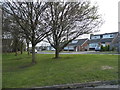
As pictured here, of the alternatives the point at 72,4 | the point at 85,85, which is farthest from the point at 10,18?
the point at 85,85

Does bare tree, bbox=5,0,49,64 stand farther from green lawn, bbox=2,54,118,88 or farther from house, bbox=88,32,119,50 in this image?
house, bbox=88,32,119,50

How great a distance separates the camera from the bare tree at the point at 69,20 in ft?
40.7

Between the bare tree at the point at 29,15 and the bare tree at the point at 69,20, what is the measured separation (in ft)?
2.98

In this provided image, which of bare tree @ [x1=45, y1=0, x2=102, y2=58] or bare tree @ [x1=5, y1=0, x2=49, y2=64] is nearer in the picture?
bare tree @ [x1=5, y1=0, x2=49, y2=64]

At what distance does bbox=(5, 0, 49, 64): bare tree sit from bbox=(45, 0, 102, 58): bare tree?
908 mm

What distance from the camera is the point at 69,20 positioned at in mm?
12656

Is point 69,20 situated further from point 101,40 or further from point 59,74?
point 101,40

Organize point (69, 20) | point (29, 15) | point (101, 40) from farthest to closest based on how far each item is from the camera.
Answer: point (101, 40)
point (69, 20)
point (29, 15)

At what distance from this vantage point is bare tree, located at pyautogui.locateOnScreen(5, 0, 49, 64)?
10852mm

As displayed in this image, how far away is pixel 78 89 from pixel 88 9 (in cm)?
1098

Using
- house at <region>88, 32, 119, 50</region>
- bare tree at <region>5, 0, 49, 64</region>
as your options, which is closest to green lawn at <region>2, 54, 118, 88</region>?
bare tree at <region>5, 0, 49, 64</region>

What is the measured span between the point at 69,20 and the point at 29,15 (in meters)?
4.00

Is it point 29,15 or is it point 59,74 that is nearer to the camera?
point 59,74

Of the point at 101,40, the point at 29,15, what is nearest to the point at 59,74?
the point at 29,15
